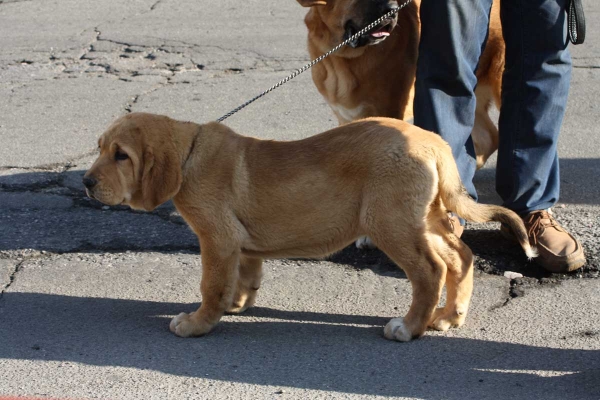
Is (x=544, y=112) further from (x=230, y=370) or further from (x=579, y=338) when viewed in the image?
(x=230, y=370)

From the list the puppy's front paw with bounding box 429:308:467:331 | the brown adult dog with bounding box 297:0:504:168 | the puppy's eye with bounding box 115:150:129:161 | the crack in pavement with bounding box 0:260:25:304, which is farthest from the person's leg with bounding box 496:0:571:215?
the crack in pavement with bounding box 0:260:25:304

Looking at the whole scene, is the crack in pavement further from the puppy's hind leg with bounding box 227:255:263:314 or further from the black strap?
the black strap

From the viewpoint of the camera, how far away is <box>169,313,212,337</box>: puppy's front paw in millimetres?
3463

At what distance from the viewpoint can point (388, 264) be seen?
421 cm

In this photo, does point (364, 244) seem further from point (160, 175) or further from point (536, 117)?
point (160, 175)

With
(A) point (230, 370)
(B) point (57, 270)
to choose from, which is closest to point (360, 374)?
(A) point (230, 370)

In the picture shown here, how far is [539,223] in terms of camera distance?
169 inches

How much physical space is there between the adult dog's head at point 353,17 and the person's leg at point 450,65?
0.35 meters

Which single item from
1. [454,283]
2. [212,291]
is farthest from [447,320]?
[212,291]

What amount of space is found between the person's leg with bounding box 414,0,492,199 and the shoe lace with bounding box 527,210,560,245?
14.7 inches

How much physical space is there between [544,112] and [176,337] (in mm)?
2177

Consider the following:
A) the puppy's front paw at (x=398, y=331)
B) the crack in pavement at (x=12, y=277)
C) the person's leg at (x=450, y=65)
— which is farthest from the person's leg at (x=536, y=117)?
the crack in pavement at (x=12, y=277)

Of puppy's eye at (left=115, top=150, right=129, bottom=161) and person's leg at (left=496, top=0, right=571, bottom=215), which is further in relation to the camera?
person's leg at (left=496, top=0, right=571, bottom=215)

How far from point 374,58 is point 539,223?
49.5 inches
